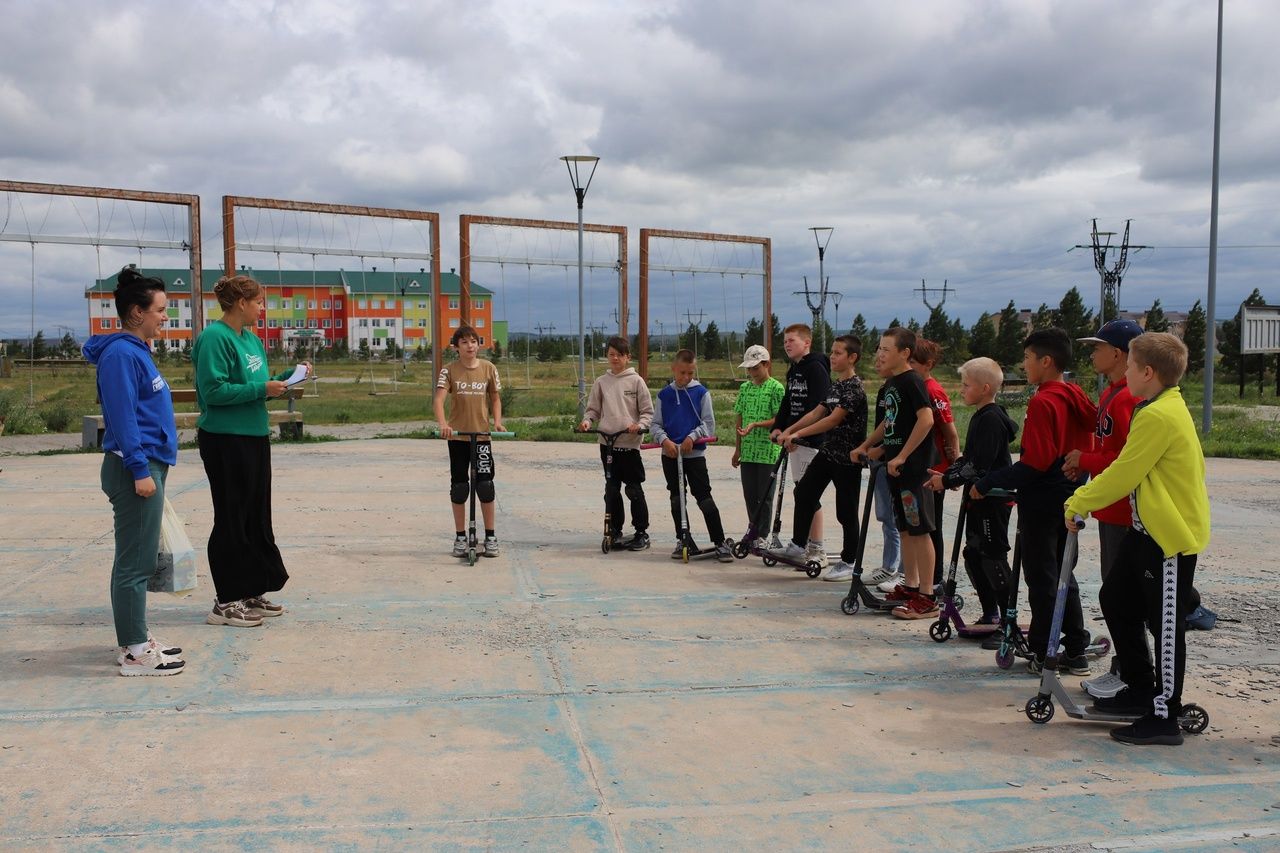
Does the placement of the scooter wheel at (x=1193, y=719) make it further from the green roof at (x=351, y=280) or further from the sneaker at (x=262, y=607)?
the green roof at (x=351, y=280)

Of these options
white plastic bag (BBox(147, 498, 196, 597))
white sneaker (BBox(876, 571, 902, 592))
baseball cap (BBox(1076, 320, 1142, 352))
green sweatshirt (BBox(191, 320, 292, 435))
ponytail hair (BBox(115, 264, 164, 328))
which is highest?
ponytail hair (BBox(115, 264, 164, 328))

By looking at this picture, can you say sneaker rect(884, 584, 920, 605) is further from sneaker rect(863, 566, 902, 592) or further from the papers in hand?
A: the papers in hand

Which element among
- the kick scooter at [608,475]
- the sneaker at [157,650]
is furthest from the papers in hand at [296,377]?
the kick scooter at [608,475]

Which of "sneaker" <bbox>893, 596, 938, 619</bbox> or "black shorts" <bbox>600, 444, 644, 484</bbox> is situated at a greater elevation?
"black shorts" <bbox>600, 444, 644, 484</bbox>

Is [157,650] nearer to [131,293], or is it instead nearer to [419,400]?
[131,293]

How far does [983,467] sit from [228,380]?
413 cm

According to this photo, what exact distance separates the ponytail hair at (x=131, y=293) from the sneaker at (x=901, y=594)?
4.53 m

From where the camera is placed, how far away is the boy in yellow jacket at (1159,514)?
4492 millimetres

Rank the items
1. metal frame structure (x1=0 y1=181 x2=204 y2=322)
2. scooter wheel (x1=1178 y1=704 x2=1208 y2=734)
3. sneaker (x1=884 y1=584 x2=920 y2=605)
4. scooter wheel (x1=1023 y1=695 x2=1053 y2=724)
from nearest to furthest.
Answer: 1. scooter wheel (x1=1178 y1=704 x2=1208 y2=734)
2. scooter wheel (x1=1023 y1=695 x2=1053 y2=724)
3. sneaker (x1=884 y1=584 x2=920 y2=605)
4. metal frame structure (x1=0 y1=181 x2=204 y2=322)

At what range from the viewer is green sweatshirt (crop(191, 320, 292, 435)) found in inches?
242

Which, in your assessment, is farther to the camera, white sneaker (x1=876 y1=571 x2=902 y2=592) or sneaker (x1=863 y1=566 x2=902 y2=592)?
sneaker (x1=863 y1=566 x2=902 y2=592)

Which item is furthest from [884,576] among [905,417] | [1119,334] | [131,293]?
[131,293]

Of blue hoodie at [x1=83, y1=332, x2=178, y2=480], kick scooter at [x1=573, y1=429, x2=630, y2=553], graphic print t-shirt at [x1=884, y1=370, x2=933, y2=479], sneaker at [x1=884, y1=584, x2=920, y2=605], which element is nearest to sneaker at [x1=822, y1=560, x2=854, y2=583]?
sneaker at [x1=884, y1=584, x2=920, y2=605]

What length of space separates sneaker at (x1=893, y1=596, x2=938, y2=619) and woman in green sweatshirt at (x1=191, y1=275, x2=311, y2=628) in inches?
146
